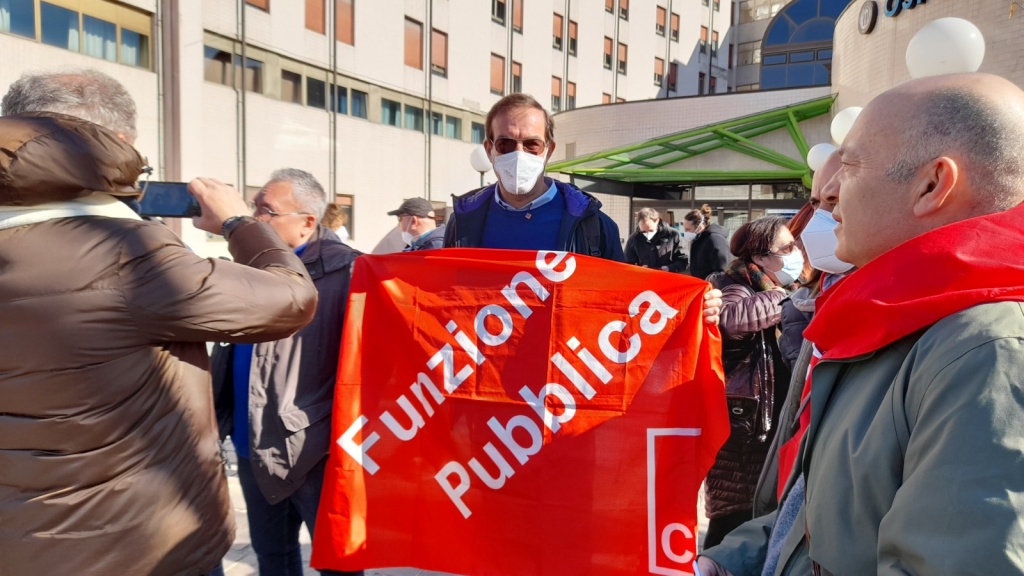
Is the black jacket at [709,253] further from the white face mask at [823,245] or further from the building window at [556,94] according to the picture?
the building window at [556,94]

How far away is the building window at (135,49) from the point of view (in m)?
14.8

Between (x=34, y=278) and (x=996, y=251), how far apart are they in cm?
174

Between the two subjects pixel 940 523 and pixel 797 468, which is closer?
pixel 940 523

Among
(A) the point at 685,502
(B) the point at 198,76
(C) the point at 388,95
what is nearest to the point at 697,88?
(C) the point at 388,95

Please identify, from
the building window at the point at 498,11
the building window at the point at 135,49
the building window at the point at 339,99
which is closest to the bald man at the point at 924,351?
the building window at the point at 135,49

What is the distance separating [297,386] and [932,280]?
219 centimetres

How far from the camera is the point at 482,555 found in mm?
2650

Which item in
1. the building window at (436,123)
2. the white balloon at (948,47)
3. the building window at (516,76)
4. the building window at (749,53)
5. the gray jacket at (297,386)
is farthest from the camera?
the building window at (749,53)

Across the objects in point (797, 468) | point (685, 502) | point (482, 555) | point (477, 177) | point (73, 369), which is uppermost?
point (477, 177)

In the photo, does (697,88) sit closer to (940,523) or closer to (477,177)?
(477,177)

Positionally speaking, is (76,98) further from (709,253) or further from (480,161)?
(480,161)

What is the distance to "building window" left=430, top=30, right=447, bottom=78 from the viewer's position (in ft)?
75.0

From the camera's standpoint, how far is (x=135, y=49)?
15094 mm

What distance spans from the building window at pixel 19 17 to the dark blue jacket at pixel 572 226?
1440 centimetres
